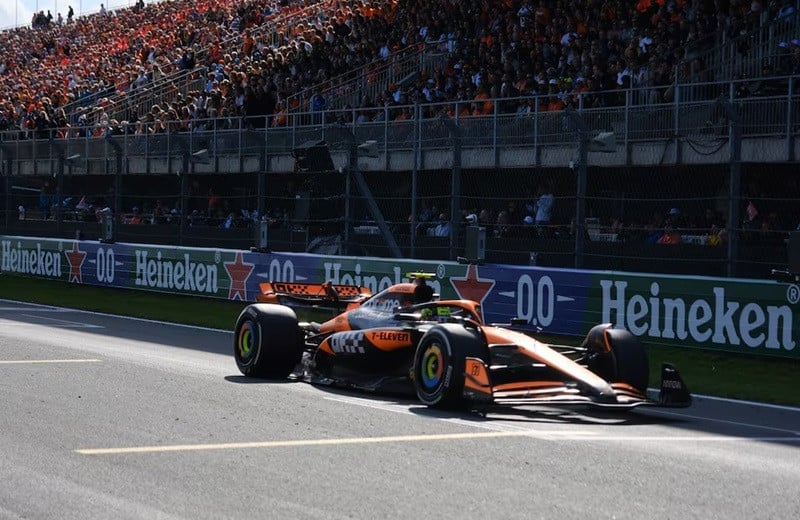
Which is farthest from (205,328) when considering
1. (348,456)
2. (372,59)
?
(372,59)

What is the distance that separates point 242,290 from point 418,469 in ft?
50.8

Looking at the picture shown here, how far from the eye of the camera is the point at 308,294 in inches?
553

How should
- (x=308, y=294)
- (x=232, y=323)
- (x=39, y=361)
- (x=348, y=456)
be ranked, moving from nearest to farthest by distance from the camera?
1. (x=348, y=456)
2. (x=39, y=361)
3. (x=308, y=294)
4. (x=232, y=323)

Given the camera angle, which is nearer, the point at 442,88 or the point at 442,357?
the point at 442,357

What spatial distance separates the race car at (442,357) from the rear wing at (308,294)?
18.3 inches

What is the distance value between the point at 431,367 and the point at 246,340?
288cm

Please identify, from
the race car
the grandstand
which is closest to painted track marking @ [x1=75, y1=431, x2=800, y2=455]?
the race car

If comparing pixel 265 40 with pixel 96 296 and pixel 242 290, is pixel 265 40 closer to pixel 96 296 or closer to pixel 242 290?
pixel 96 296

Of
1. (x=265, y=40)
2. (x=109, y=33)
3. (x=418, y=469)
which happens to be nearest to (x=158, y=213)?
(x=265, y=40)

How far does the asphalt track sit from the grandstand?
6856 millimetres

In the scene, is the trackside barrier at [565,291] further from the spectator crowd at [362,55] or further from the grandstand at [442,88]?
the spectator crowd at [362,55]

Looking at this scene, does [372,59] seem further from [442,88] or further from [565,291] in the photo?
[565,291]

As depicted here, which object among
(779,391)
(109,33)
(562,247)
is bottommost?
(779,391)

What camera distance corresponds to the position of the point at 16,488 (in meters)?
6.77
